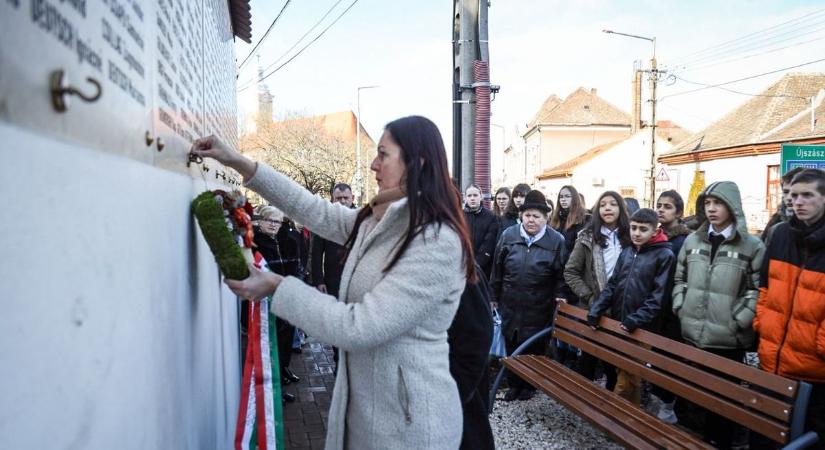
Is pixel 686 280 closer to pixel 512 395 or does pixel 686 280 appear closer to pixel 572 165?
pixel 512 395

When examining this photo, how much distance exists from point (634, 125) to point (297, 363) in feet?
112

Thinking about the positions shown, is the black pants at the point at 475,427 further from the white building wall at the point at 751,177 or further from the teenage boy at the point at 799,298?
the white building wall at the point at 751,177

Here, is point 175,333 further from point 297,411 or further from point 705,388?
point 297,411

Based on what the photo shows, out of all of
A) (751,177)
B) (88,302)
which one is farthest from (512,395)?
(751,177)

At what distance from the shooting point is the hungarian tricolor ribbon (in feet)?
6.20

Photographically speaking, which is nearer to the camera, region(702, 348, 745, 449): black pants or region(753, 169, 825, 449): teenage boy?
region(753, 169, 825, 449): teenage boy

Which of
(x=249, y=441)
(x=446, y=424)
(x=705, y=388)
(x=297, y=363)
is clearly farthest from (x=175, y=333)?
(x=297, y=363)

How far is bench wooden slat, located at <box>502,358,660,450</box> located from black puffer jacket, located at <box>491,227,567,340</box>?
671mm

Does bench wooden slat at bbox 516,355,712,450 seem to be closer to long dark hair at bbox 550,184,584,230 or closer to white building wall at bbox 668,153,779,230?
long dark hair at bbox 550,184,584,230

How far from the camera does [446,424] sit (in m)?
1.79

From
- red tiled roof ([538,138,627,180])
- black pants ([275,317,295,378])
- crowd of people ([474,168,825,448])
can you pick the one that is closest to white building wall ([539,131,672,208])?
red tiled roof ([538,138,627,180])

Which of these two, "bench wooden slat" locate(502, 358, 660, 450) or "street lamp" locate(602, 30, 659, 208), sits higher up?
"street lamp" locate(602, 30, 659, 208)

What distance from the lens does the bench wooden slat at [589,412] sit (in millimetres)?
2990

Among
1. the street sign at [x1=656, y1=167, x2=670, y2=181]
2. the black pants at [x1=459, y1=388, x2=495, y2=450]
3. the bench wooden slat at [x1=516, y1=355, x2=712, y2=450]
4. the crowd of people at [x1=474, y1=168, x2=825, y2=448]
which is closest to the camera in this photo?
the black pants at [x1=459, y1=388, x2=495, y2=450]
